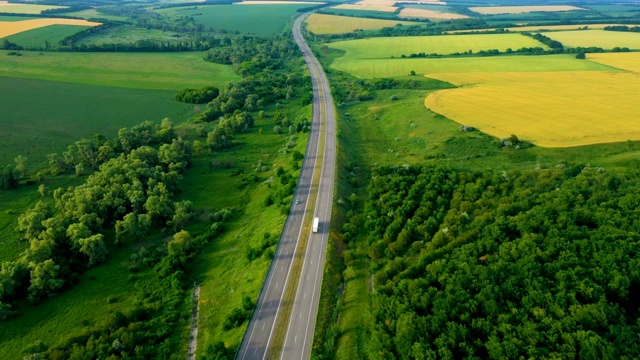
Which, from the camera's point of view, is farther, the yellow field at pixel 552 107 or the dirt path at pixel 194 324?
the yellow field at pixel 552 107

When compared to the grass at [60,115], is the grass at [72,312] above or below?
below

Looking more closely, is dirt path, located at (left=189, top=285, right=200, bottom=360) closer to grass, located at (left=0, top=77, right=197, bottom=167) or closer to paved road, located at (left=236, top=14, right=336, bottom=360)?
paved road, located at (left=236, top=14, right=336, bottom=360)

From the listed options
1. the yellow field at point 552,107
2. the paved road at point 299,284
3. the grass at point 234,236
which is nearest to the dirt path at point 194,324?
the grass at point 234,236

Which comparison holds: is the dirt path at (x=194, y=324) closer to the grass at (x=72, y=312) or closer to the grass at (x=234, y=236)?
the grass at (x=234, y=236)

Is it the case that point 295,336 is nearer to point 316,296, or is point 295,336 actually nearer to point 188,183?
point 316,296

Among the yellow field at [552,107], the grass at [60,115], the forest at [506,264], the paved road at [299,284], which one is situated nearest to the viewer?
the forest at [506,264]

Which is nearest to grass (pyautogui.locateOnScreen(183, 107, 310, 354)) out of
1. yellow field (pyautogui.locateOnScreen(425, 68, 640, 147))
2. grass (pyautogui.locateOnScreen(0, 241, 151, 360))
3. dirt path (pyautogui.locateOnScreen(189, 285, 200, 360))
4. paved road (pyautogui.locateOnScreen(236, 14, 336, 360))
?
dirt path (pyautogui.locateOnScreen(189, 285, 200, 360))

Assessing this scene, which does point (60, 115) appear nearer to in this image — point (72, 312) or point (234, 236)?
point (234, 236)
